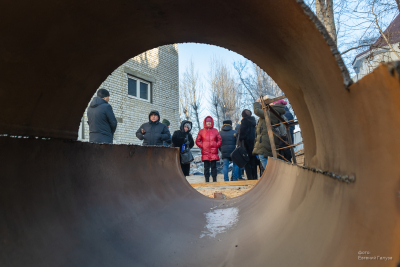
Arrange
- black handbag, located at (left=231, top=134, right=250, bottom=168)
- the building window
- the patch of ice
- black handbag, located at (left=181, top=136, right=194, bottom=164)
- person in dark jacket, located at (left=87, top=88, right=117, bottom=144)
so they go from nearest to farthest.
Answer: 1. the patch of ice
2. person in dark jacket, located at (left=87, top=88, right=117, bottom=144)
3. black handbag, located at (left=231, top=134, right=250, bottom=168)
4. black handbag, located at (left=181, top=136, right=194, bottom=164)
5. the building window

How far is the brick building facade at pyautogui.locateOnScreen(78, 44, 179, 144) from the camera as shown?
10836 mm

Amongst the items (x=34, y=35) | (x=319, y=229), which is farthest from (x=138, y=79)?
(x=319, y=229)

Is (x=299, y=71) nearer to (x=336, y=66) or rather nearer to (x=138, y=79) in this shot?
(x=336, y=66)

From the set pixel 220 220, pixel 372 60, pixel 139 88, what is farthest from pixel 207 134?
pixel 139 88

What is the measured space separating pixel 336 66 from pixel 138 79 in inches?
466

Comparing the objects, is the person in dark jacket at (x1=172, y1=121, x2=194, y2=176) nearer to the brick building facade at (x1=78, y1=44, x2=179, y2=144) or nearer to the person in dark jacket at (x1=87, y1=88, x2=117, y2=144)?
the person in dark jacket at (x1=87, y1=88, x2=117, y2=144)

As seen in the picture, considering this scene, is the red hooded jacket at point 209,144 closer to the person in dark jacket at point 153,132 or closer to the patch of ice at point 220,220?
the person in dark jacket at point 153,132

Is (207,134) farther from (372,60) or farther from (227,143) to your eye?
(372,60)

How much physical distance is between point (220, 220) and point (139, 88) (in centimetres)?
1044

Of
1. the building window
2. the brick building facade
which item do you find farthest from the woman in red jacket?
the building window

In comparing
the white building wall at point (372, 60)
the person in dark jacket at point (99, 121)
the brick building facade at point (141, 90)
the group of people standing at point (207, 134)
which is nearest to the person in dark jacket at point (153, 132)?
the group of people standing at point (207, 134)

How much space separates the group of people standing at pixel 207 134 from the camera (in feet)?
16.9

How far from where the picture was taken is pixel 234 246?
186 centimetres

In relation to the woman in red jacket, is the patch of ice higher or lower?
lower
